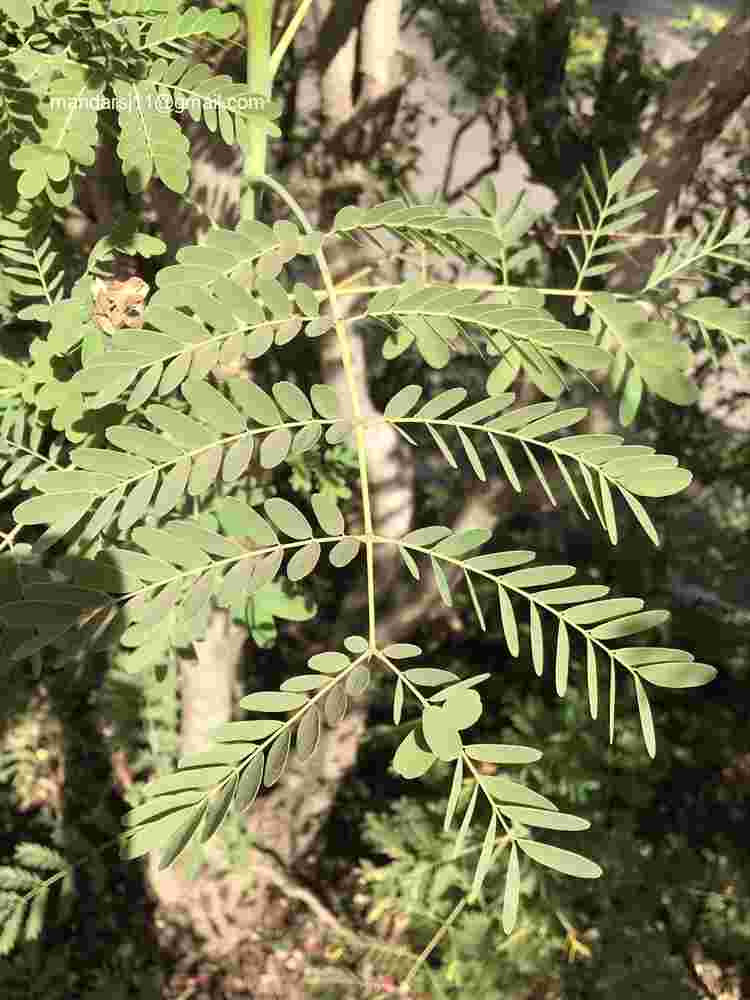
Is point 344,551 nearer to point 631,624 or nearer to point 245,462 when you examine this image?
point 245,462

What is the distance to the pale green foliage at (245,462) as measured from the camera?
554 mm

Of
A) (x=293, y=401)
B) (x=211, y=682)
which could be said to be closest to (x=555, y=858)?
(x=293, y=401)

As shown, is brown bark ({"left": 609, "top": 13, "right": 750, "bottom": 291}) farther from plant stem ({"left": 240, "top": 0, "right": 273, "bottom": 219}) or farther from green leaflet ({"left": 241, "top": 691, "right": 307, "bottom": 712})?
green leaflet ({"left": 241, "top": 691, "right": 307, "bottom": 712})

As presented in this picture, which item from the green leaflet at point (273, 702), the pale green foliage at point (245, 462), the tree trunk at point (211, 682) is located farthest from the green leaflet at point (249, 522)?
the tree trunk at point (211, 682)

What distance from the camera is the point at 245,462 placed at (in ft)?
2.04

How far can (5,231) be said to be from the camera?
781mm

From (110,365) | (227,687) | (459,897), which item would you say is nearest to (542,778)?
(459,897)

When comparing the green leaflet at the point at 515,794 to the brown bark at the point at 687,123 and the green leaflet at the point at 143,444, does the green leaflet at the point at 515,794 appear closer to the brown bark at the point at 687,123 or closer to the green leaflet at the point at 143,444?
the green leaflet at the point at 143,444

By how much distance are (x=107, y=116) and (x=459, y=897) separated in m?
1.57

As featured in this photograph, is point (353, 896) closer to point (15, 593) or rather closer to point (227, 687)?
point (227, 687)

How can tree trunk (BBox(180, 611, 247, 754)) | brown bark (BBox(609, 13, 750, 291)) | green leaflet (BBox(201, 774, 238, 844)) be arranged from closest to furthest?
green leaflet (BBox(201, 774, 238, 844)) < brown bark (BBox(609, 13, 750, 291)) < tree trunk (BBox(180, 611, 247, 754))

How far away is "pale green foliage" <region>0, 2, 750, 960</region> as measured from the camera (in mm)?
554

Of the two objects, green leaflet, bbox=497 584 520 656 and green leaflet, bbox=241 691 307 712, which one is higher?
green leaflet, bbox=497 584 520 656

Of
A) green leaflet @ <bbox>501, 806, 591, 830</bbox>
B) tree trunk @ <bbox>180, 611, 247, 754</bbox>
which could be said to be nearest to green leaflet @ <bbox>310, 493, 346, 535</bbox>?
green leaflet @ <bbox>501, 806, 591, 830</bbox>
